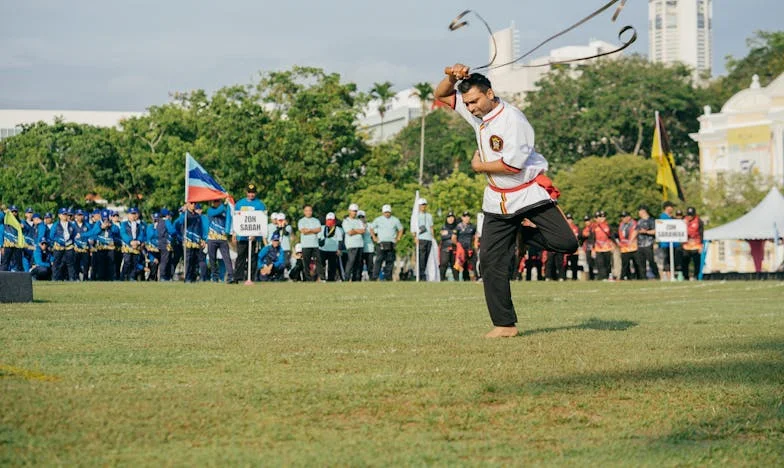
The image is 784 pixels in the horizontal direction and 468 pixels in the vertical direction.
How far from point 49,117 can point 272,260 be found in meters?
106

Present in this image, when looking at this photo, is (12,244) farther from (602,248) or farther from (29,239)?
(602,248)

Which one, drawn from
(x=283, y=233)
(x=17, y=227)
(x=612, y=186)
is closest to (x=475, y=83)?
(x=17, y=227)

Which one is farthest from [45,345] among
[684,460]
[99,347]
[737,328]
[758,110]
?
[758,110]

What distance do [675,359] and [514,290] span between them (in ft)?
48.1

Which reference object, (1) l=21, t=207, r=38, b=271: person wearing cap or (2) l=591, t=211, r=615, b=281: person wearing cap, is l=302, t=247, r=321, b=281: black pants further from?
(2) l=591, t=211, r=615, b=281: person wearing cap

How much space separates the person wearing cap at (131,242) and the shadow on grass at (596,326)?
24.1 m

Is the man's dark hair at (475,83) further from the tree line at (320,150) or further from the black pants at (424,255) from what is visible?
the tree line at (320,150)

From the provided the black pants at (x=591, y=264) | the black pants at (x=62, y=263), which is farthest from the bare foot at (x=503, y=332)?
the black pants at (x=591, y=264)

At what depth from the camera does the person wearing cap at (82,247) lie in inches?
1417

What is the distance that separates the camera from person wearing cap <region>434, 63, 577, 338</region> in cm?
1082

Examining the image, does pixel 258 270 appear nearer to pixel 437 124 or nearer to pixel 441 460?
pixel 441 460

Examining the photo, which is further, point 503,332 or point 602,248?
point 602,248

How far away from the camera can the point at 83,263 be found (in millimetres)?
36312

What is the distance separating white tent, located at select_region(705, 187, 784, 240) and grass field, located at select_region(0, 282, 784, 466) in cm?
3575
